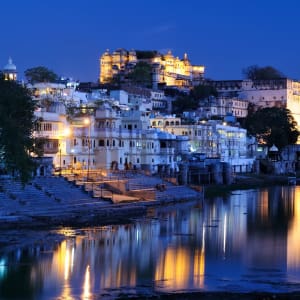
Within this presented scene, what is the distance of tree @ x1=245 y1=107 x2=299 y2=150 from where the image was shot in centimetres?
12025

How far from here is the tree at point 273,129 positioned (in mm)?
120250

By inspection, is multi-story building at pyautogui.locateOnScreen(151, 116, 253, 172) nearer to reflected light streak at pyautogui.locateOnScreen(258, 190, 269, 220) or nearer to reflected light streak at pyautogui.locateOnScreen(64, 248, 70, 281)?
reflected light streak at pyautogui.locateOnScreen(258, 190, 269, 220)

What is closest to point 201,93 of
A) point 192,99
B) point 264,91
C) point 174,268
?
point 192,99

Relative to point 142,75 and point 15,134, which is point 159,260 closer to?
point 15,134

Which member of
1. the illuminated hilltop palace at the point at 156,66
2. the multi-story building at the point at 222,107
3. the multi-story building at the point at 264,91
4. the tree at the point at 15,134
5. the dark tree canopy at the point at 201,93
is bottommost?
the tree at the point at 15,134

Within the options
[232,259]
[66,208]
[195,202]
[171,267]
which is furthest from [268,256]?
[195,202]

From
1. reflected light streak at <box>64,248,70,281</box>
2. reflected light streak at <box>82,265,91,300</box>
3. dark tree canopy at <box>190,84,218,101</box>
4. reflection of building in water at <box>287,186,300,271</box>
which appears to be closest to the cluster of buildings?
dark tree canopy at <box>190,84,218,101</box>

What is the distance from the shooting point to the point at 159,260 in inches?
1382

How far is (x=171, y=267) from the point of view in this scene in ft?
109

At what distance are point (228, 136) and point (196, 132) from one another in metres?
10.1

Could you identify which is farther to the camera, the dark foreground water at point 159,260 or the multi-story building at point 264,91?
the multi-story building at point 264,91

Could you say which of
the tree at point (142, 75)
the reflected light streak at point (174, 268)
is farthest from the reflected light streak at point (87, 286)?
the tree at point (142, 75)

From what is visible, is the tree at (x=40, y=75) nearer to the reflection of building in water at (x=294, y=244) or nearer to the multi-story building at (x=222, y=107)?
the multi-story building at (x=222, y=107)

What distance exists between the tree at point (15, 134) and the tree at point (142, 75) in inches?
4088
